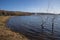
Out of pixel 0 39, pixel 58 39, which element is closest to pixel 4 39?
pixel 0 39

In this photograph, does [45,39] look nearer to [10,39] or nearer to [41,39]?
[41,39]

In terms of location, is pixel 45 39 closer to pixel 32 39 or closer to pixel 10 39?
pixel 32 39

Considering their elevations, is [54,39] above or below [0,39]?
below

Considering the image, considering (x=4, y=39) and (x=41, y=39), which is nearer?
(x=4, y=39)

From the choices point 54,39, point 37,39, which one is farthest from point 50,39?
point 37,39

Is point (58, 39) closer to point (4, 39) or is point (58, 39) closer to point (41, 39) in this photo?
point (41, 39)

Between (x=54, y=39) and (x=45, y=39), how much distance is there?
1.44 m

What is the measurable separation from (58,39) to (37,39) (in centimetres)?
320

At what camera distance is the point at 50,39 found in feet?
55.6

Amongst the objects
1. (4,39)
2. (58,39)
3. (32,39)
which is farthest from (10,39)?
(58,39)

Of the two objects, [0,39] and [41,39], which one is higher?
[0,39]

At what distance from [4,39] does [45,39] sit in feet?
20.5

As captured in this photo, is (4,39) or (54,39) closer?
(4,39)

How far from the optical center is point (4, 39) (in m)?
13.7
